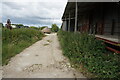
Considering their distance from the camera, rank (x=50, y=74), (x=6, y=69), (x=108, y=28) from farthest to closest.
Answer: (x=108, y=28) < (x=6, y=69) < (x=50, y=74)

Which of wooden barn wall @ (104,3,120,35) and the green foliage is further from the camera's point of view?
wooden barn wall @ (104,3,120,35)

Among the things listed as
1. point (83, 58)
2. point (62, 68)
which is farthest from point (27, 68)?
point (83, 58)

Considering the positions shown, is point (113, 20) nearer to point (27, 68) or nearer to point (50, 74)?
point (50, 74)

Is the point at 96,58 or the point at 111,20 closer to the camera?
the point at 96,58

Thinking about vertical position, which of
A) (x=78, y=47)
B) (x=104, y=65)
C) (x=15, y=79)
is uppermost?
(x=78, y=47)

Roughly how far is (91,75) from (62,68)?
112cm

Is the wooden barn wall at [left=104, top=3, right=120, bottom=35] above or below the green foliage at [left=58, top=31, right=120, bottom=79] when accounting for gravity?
above

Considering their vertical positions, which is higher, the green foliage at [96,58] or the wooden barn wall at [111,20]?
the wooden barn wall at [111,20]

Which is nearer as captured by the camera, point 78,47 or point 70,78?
point 70,78

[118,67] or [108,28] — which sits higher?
[108,28]

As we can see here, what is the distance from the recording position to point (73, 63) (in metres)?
3.73

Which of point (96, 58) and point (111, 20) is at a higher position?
point (111, 20)

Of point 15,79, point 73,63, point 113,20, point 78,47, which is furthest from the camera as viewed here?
point 113,20

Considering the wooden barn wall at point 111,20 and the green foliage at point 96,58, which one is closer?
the green foliage at point 96,58
